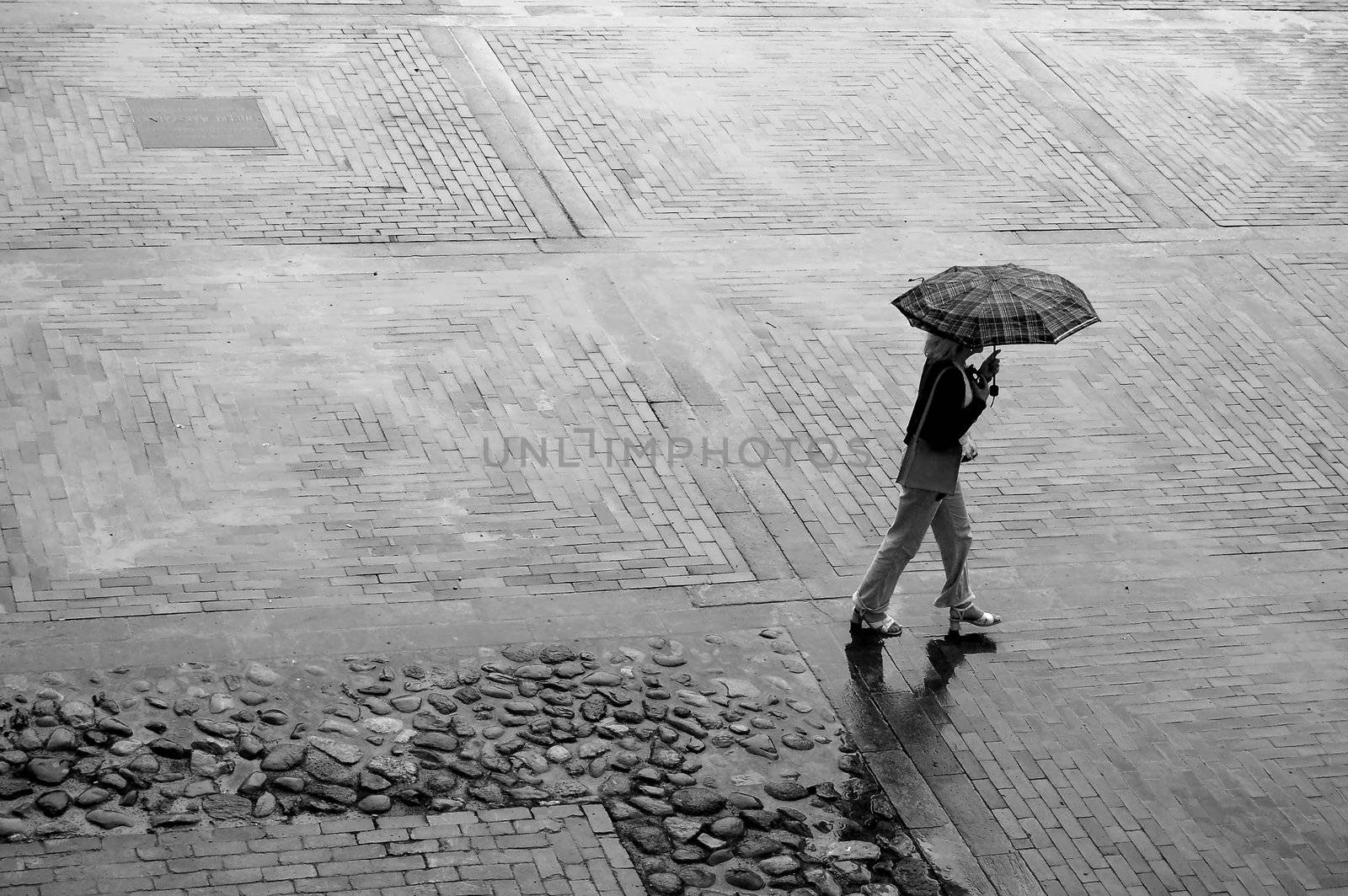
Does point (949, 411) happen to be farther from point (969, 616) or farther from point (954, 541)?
point (969, 616)

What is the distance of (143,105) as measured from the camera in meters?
13.7

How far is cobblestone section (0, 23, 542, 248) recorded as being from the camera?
480 inches

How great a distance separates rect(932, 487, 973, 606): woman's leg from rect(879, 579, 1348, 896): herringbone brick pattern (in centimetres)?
34

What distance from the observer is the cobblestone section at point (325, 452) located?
8.83 metres

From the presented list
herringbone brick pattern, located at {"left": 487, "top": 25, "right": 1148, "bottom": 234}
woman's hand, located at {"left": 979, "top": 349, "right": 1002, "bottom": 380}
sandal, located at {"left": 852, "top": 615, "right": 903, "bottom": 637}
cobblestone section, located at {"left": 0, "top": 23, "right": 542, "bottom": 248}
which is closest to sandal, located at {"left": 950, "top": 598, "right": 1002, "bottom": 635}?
sandal, located at {"left": 852, "top": 615, "right": 903, "bottom": 637}

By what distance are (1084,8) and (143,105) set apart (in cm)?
1001

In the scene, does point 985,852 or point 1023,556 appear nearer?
point 985,852

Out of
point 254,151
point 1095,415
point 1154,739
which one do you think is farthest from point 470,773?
point 254,151

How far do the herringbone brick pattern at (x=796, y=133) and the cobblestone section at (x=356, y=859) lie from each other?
6544 mm

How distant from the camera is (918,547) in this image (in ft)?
28.1

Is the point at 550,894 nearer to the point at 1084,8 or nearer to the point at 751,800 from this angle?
the point at 751,800

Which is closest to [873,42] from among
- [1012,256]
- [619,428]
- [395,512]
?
[1012,256]

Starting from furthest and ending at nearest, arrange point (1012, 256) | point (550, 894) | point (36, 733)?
point (1012, 256), point (36, 733), point (550, 894)

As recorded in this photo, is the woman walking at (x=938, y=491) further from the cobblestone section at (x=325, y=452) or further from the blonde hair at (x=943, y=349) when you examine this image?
the cobblestone section at (x=325, y=452)
